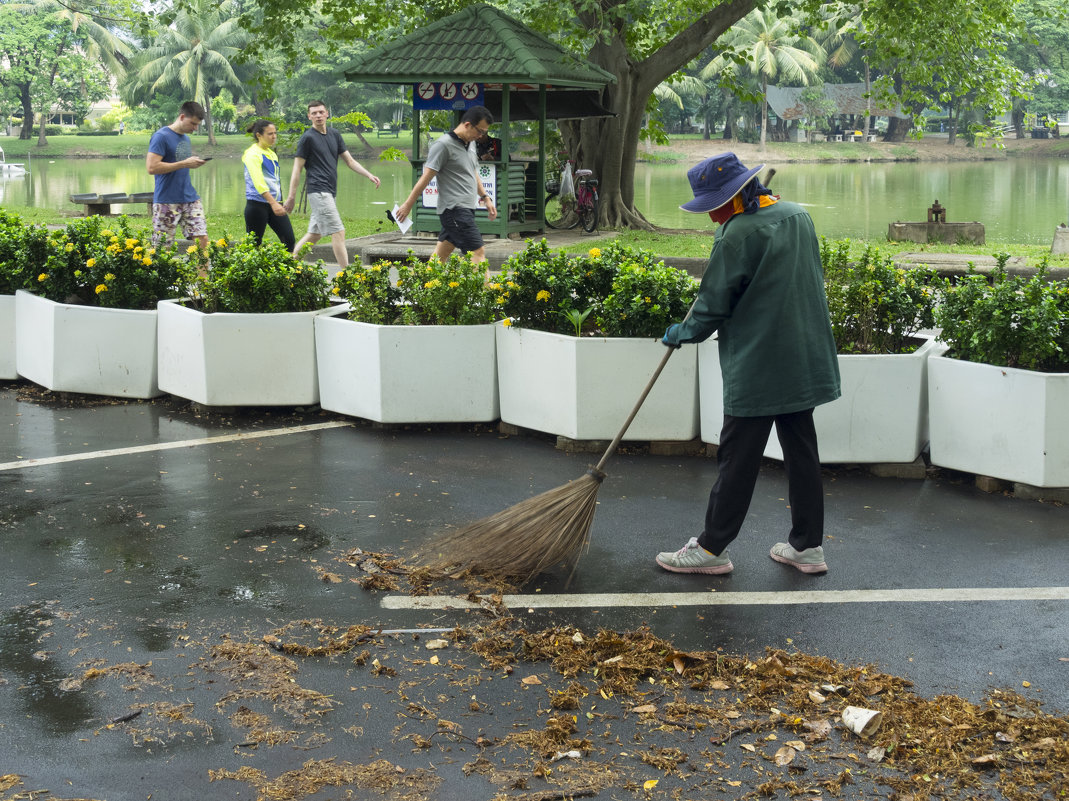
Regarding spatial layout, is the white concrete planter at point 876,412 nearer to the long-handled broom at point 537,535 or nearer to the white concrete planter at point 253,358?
the long-handled broom at point 537,535

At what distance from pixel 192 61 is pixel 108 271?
66692 millimetres

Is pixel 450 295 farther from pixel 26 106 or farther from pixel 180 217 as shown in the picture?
pixel 26 106

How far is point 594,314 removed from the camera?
7316 millimetres

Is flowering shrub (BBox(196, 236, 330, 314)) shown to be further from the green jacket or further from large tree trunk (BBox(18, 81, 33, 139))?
large tree trunk (BBox(18, 81, 33, 139))

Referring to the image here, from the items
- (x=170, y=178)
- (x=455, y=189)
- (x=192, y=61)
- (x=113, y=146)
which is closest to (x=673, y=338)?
(x=455, y=189)

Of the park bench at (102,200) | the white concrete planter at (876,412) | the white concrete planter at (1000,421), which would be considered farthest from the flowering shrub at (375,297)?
the park bench at (102,200)

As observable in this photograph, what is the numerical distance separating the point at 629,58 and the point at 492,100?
2.48 meters

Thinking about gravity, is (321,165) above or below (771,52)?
below

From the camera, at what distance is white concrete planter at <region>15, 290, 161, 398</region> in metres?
8.18

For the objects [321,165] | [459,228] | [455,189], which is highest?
[321,165]

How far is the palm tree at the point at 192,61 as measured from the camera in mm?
70062

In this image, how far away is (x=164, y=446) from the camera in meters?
7.16

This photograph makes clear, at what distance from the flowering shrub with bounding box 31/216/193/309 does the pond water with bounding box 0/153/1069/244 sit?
15.9 m

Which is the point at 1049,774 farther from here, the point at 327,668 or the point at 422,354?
the point at 422,354
